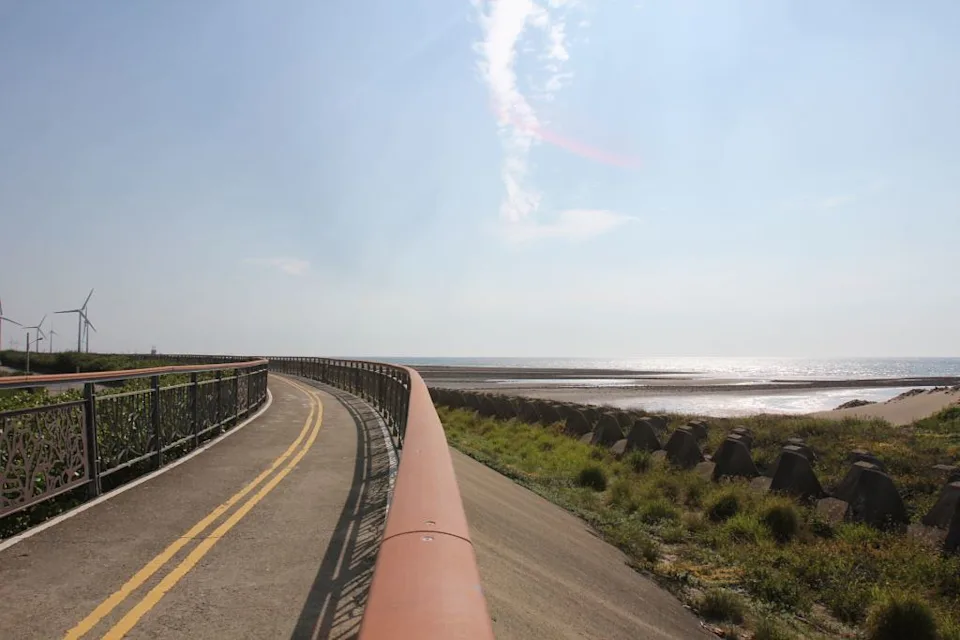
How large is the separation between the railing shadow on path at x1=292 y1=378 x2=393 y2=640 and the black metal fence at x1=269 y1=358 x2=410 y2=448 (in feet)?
3.21

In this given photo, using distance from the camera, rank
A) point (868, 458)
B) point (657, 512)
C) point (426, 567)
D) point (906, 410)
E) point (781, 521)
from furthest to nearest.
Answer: point (906, 410), point (868, 458), point (657, 512), point (781, 521), point (426, 567)

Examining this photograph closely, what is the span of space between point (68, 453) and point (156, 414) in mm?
2146

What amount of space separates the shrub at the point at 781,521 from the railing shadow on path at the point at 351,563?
6134mm

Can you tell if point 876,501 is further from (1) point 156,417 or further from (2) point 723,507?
(1) point 156,417

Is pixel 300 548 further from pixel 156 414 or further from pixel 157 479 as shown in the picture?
pixel 156 414

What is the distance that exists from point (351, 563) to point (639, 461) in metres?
11.2

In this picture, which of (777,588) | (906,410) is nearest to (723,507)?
(777,588)

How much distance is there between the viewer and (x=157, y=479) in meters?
8.78

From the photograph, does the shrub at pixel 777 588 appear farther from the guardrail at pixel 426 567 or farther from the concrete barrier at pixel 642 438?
the concrete barrier at pixel 642 438

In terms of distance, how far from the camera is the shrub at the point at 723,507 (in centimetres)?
1105

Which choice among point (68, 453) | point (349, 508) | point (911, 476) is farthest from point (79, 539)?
point (911, 476)

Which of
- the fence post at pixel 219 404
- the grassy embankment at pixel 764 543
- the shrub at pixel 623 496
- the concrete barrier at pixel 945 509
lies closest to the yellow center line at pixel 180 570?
the fence post at pixel 219 404

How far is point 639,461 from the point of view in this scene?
50.5 ft

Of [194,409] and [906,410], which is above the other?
[194,409]
